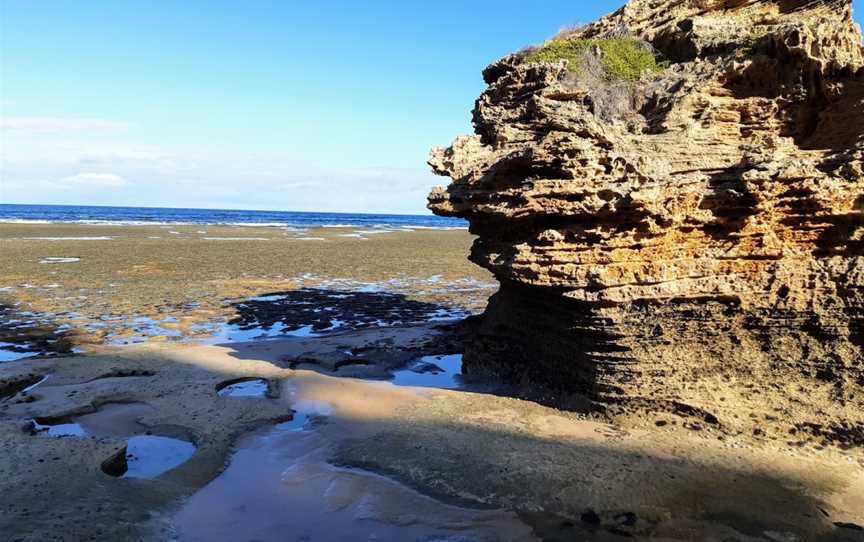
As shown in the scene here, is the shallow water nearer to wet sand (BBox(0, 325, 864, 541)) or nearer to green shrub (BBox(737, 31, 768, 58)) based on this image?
wet sand (BBox(0, 325, 864, 541))

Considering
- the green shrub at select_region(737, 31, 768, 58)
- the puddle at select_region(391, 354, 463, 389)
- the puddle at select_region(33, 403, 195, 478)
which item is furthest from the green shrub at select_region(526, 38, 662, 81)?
the puddle at select_region(33, 403, 195, 478)

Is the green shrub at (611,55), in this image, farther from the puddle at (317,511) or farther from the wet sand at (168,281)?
the wet sand at (168,281)

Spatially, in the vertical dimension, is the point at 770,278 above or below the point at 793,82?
below

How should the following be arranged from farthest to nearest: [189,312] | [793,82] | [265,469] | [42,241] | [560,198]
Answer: [42,241] → [189,312] → [793,82] → [560,198] → [265,469]

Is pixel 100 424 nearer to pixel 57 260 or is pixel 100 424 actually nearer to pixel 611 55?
pixel 611 55

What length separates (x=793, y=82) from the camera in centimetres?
903

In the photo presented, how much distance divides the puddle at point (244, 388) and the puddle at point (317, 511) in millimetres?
2700

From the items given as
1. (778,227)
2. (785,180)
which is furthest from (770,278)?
(785,180)

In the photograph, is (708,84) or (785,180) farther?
(708,84)

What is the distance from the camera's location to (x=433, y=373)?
37.8 ft

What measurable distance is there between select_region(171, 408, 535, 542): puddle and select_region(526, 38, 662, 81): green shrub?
7.67m

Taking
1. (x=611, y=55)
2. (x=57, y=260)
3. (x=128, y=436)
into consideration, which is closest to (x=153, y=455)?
(x=128, y=436)

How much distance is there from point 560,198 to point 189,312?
12.2 metres

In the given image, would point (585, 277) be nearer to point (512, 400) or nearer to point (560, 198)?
point (560, 198)
